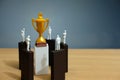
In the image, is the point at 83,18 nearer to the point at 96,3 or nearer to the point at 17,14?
the point at 96,3

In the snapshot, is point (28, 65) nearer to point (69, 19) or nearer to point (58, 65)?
point (58, 65)

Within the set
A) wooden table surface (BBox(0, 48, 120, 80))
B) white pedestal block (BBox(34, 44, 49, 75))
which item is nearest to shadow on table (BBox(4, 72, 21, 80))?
wooden table surface (BBox(0, 48, 120, 80))

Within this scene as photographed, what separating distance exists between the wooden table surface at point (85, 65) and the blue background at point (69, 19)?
32 cm

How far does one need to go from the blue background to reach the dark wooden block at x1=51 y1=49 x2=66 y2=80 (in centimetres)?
88

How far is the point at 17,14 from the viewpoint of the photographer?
5.92ft

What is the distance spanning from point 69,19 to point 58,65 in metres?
0.92

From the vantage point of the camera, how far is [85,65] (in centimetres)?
126

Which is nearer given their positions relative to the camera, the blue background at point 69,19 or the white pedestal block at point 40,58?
the white pedestal block at point 40,58

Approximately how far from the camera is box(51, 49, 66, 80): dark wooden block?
3.13ft

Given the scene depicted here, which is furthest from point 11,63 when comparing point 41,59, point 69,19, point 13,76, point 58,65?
point 69,19

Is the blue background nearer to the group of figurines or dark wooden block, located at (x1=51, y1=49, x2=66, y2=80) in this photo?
the group of figurines

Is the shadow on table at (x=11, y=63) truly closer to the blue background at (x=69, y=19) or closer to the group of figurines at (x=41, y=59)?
the group of figurines at (x=41, y=59)

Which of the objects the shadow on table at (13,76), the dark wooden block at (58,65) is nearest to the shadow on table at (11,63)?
the shadow on table at (13,76)

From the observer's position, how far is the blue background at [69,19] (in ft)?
5.90
